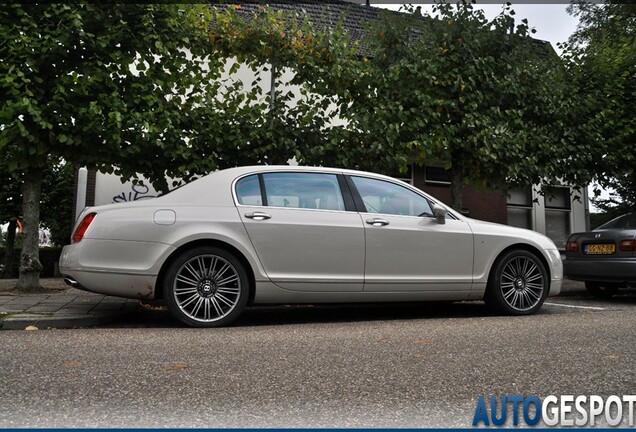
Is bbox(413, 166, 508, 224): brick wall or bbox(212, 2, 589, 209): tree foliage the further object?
bbox(413, 166, 508, 224): brick wall

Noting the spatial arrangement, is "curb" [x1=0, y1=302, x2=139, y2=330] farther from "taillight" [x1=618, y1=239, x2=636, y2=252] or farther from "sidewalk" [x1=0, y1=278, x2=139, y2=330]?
"taillight" [x1=618, y1=239, x2=636, y2=252]

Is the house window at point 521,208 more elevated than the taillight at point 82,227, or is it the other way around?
the house window at point 521,208

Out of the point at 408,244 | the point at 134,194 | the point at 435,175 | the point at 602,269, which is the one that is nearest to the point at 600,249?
the point at 602,269

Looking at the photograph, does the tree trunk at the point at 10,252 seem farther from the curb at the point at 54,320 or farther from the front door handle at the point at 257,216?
the front door handle at the point at 257,216

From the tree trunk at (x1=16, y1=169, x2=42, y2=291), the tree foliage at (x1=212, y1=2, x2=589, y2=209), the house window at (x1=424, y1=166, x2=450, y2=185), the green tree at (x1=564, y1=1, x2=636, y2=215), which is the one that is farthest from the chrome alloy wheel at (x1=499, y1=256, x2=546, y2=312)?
the house window at (x1=424, y1=166, x2=450, y2=185)

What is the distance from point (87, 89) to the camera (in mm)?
8391

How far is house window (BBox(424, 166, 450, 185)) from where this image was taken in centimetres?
1858

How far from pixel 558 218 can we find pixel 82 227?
18.3m

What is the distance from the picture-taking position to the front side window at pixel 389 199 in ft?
21.0

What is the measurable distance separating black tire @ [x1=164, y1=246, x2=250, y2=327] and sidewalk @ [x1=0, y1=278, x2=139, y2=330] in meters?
1.01

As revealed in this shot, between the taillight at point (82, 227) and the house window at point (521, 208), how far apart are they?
1625 cm

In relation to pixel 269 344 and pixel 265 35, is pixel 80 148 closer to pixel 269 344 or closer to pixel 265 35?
pixel 265 35

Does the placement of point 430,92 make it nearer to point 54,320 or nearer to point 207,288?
point 207,288
